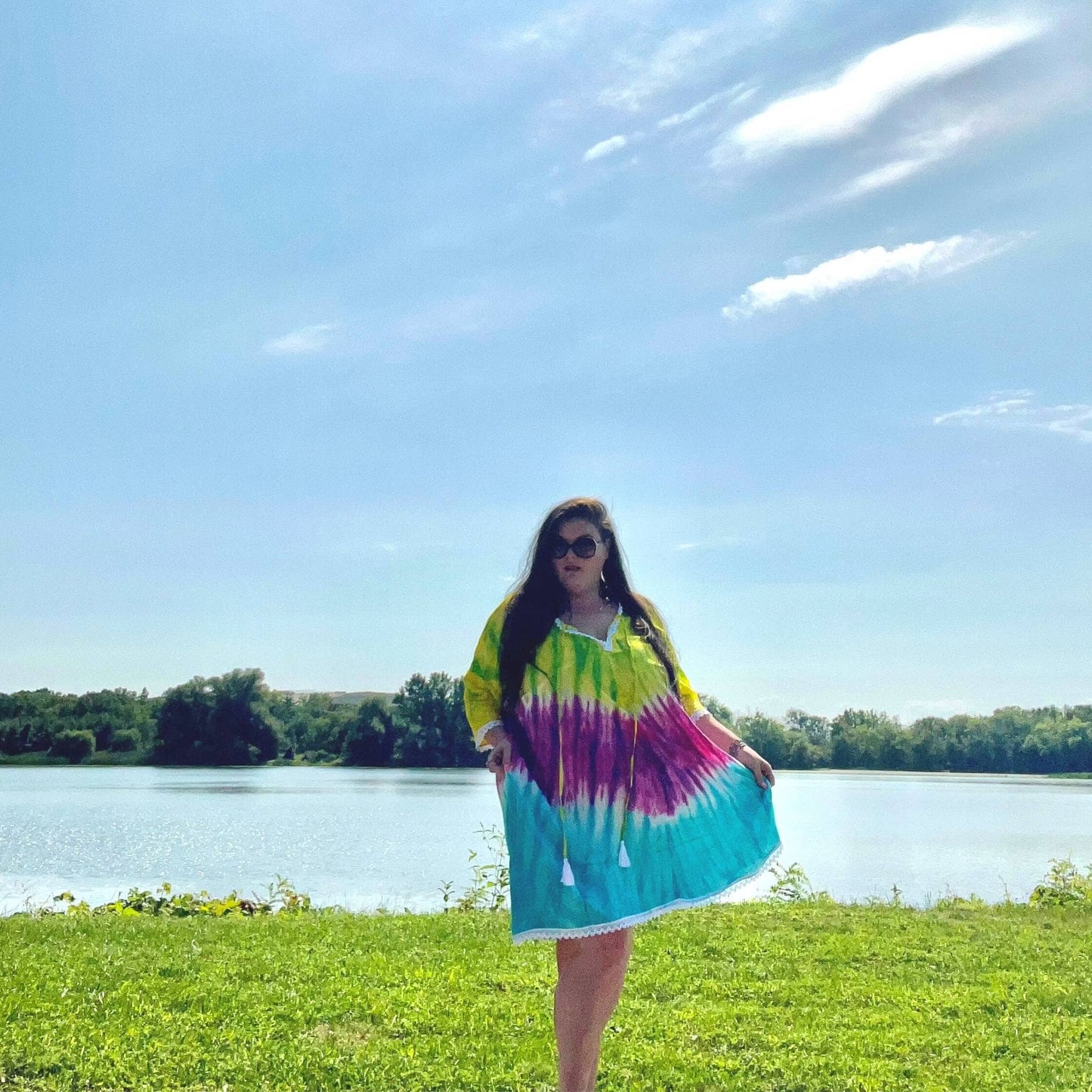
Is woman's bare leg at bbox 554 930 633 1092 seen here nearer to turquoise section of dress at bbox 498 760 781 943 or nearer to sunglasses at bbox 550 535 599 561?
turquoise section of dress at bbox 498 760 781 943

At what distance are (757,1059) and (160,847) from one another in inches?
497

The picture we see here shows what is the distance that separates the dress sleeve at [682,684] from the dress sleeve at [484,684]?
537mm

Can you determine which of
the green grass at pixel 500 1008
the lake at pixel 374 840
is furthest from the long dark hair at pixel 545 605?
the lake at pixel 374 840

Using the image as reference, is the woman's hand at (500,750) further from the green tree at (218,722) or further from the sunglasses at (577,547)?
the green tree at (218,722)

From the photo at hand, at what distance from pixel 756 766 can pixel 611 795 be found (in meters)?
0.55

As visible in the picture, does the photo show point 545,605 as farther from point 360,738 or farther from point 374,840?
point 360,738

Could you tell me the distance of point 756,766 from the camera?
137 inches

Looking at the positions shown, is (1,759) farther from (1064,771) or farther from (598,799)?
(598,799)

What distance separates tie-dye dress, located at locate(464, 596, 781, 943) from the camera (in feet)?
10.2

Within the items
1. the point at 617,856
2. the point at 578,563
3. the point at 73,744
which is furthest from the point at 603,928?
the point at 73,744

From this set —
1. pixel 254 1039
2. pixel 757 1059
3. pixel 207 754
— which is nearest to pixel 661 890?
pixel 757 1059

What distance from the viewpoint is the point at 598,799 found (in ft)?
10.5

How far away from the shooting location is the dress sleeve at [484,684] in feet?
11.0

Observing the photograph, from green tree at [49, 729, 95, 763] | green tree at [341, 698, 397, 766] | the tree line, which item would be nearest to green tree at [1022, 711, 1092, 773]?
the tree line
